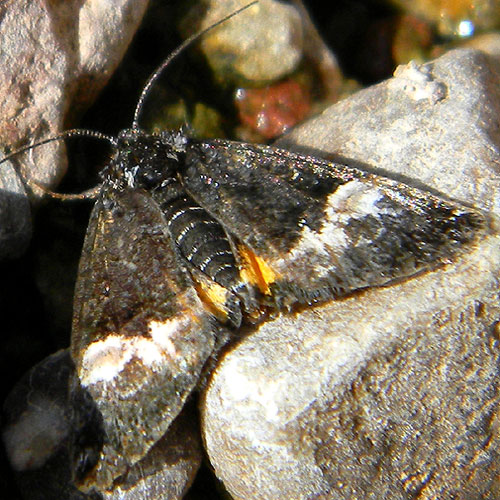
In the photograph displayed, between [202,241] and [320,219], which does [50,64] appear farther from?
[320,219]

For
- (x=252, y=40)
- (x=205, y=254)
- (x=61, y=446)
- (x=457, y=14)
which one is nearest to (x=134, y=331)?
(x=205, y=254)

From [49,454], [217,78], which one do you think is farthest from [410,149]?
[49,454]

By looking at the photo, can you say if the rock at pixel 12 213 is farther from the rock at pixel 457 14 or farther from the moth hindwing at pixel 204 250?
the rock at pixel 457 14

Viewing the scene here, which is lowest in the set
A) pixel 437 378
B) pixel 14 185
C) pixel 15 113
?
pixel 437 378

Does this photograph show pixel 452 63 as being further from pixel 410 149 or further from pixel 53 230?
pixel 53 230

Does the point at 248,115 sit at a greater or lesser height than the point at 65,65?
lesser

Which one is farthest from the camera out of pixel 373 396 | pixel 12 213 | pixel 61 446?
pixel 12 213
